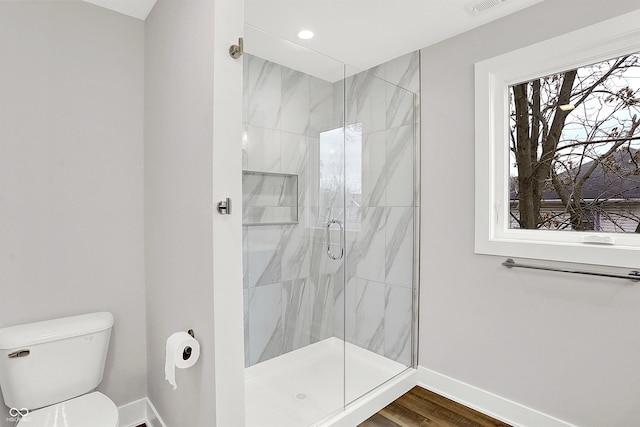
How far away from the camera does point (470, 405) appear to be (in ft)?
7.16

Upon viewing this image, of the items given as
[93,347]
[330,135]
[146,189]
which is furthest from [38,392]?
[330,135]

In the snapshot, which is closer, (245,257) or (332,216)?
(245,257)

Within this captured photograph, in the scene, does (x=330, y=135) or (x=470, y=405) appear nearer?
(x=470, y=405)

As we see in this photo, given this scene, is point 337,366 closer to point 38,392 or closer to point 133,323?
point 133,323

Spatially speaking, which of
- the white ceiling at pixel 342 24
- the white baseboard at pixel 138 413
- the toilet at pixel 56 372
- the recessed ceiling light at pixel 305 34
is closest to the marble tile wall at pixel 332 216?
the white ceiling at pixel 342 24

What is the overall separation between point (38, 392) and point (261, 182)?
1.57 m

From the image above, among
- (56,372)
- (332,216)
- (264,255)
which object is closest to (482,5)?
(332,216)

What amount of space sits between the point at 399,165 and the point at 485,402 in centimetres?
168

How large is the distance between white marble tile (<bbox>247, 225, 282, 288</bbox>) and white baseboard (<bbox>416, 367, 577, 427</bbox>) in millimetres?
1323

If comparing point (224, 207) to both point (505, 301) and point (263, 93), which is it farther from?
point (505, 301)

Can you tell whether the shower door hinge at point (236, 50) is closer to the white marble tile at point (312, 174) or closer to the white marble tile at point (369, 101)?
the white marble tile at point (312, 174)

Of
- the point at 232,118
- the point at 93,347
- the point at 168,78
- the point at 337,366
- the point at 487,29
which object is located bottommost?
the point at 337,366

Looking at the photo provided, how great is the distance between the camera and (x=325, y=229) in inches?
93.8

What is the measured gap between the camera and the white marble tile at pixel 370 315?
2518 mm
